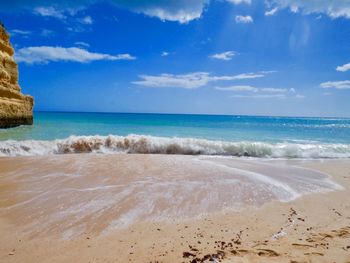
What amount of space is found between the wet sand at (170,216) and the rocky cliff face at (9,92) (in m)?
12.9

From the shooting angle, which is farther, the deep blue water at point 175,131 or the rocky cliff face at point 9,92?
the deep blue water at point 175,131

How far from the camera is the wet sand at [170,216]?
318 cm

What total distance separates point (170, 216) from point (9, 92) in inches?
744

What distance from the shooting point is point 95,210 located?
14.8 ft

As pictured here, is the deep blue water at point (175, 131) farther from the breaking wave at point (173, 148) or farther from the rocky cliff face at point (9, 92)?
the breaking wave at point (173, 148)

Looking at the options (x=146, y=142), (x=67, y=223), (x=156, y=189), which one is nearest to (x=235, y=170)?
(x=156, y=189)

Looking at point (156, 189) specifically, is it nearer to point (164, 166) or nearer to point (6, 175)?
point (164, 166)

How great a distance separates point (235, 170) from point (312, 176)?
2.33 m

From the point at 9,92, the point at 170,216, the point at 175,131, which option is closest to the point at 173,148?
the point at 170,216

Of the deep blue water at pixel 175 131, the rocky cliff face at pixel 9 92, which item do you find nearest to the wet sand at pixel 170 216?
the deep blue water at pixel 175 131

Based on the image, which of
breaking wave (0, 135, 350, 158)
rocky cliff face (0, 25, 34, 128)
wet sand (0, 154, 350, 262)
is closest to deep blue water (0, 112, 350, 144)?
rocky cliff face (0, 25, 34, 128)

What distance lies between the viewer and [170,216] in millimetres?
4387

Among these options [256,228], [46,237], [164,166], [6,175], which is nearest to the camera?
[46,237]

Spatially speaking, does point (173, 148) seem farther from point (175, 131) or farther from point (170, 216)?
point (175, 131)
